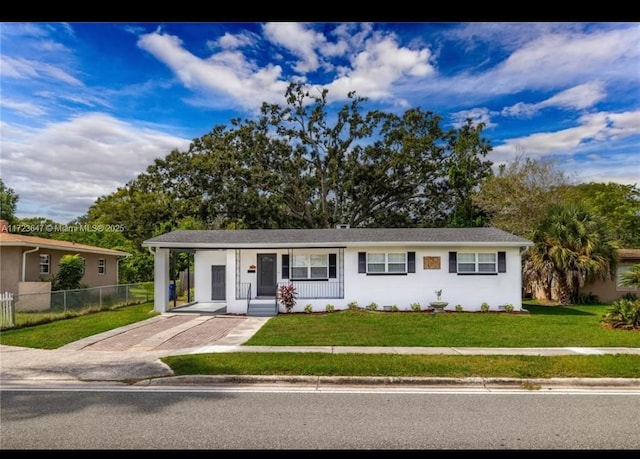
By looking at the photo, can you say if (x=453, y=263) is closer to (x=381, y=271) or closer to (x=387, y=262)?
(x=387, y=262)

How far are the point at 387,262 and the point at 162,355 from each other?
35.7 feet

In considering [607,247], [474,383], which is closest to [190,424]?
[474,383]

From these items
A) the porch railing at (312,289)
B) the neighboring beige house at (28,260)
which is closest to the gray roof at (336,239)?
the porch railing at (312,289)

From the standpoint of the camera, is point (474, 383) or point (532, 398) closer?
point (532, 398)

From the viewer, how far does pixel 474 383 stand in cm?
772

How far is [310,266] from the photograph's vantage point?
63.2ft

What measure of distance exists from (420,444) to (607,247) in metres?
20.5

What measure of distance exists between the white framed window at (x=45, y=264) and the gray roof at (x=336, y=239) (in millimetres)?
6415

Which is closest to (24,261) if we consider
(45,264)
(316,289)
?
(45,264)

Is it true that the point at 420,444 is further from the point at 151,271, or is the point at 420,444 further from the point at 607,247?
the point at 151,271

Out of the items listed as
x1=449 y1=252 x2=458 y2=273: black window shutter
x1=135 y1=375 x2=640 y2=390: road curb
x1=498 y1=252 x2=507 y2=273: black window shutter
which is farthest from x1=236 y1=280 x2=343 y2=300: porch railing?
x1=135 y1=375 x2=640 y2=390: road curb

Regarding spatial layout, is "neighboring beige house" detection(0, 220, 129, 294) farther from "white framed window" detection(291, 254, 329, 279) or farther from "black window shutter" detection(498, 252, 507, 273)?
"black window shutter" detection(498, 252, 507, 273)

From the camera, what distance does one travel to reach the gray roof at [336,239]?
18281mm

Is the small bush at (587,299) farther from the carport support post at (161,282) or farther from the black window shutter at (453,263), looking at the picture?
the carport support post at (161,282)
